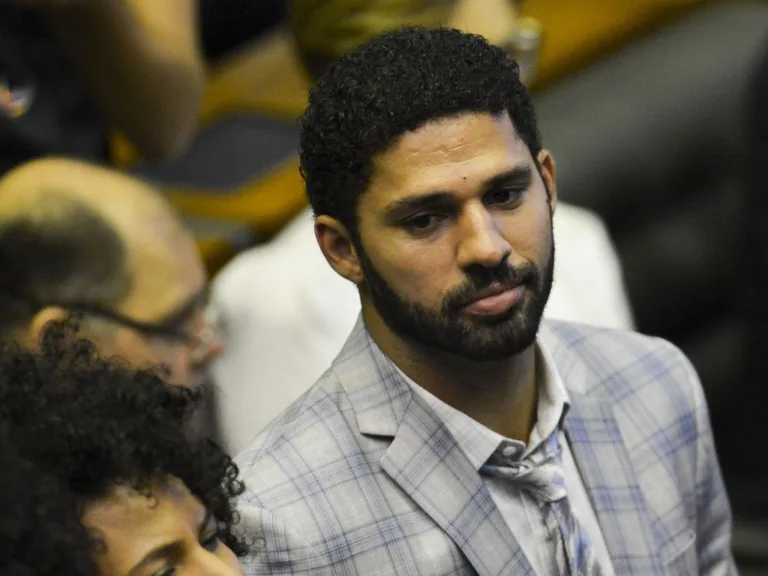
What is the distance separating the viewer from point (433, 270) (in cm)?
106

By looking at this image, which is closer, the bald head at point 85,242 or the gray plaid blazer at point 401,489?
the gray plaid blazer at point 401,489

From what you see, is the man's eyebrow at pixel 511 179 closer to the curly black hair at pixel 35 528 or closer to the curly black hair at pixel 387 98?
the curly black hair at pixel 387 98

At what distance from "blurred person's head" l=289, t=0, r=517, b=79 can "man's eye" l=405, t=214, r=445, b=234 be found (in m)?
0.52

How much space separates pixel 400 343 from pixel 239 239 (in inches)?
34.2

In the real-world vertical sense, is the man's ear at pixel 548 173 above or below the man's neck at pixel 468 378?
above

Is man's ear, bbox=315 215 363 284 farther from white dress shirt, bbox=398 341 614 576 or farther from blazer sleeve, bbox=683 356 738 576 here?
blazer sleeve, bbox=683 356 738 576

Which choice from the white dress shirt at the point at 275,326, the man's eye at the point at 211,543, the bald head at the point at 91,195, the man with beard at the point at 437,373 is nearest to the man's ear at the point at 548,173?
the man with beard at the point at 437,373

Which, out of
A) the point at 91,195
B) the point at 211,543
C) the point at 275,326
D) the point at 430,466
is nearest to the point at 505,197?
the point at 430,466

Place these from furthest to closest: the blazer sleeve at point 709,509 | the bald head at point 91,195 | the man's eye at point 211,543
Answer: the bald head at point 91,195 → the blazer sleeve at point 709,509 → the man's eye at point 211,543

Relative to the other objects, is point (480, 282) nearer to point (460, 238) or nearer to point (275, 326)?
point (460, 238)

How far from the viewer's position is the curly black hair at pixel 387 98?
3.48 ft

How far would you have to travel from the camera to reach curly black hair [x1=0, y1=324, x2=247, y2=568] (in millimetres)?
892

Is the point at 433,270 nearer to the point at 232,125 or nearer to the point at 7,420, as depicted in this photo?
the point at 7,420

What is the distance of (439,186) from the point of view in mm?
1054
